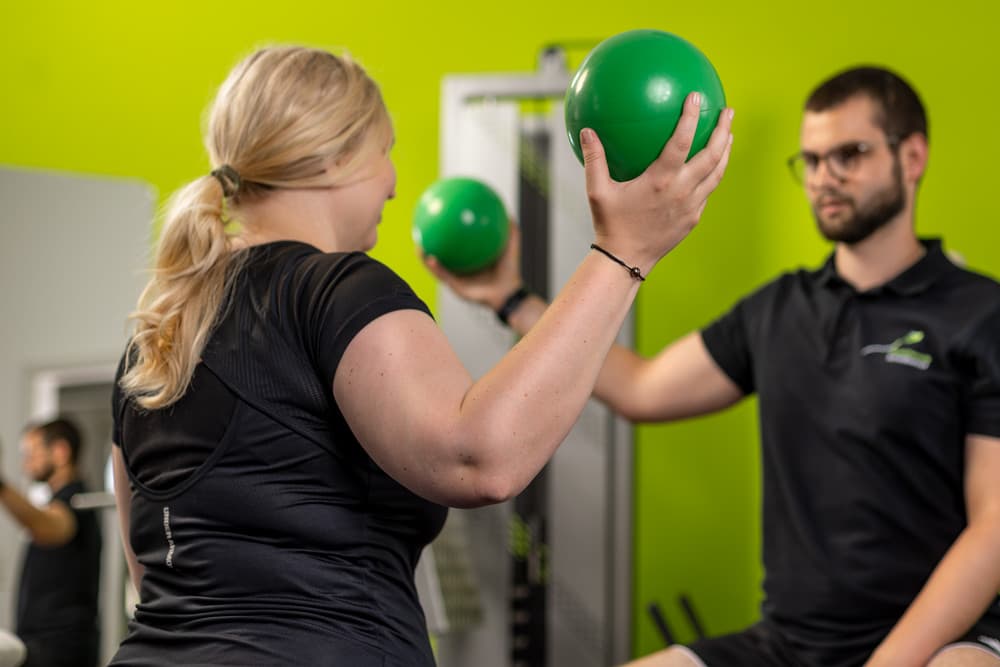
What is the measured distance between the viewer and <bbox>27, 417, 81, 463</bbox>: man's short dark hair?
10.6ft

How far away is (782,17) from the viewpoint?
3.15 m

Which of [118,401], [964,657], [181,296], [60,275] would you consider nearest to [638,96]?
[181,296]

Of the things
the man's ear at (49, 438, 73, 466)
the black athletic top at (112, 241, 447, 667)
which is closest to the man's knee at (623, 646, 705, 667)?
the black athletic top at (112, 241, 447, 667)

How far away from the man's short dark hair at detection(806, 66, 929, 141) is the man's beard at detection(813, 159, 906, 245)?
95mm

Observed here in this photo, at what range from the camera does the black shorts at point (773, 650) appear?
6.60 ft

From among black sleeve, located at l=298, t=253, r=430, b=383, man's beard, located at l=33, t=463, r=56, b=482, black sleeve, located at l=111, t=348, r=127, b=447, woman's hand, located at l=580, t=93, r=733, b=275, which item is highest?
woman's hand, located at l=580, t=93, r=733, b=275

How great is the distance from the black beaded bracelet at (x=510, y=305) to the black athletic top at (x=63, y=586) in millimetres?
1546

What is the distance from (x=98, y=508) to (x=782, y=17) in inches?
92.2

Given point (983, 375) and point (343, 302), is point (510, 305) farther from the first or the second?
point (343, 302)

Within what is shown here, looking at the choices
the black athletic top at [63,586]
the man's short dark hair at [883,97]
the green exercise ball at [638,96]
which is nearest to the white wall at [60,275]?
the black athletic top at [63,586]

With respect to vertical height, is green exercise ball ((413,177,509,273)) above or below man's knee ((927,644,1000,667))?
above

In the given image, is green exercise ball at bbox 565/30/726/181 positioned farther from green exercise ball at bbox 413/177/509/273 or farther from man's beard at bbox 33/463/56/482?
man's beard at bbox 33/463/56/482

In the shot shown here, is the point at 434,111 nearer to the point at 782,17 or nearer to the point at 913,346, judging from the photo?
the point at 782,17

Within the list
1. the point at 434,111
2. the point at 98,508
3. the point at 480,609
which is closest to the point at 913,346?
the point at 480,609
